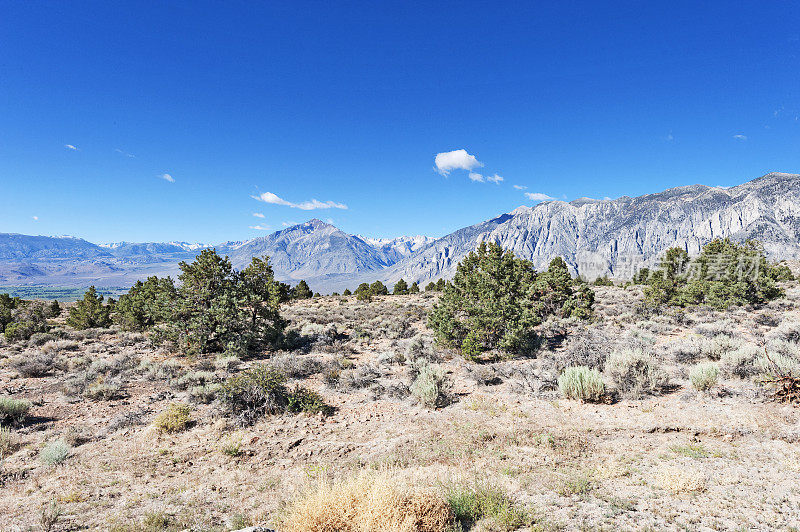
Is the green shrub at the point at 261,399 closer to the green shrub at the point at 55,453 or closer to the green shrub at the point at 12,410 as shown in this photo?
the green shrub at the point at 55,453

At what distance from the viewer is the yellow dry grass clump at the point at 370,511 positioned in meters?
4.16

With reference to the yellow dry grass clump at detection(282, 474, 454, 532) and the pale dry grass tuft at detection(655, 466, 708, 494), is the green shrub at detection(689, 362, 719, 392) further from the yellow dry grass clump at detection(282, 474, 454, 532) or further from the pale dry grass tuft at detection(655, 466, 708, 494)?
the yellow dry grass clump at detection(282, 474, 454, 532)

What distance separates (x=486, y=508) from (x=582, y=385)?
6.24 meters

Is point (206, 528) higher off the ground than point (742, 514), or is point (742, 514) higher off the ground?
point (742, 514)

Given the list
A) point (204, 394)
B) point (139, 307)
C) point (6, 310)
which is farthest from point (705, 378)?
point (6, 310)

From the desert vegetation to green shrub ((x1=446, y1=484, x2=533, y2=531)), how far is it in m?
0.03

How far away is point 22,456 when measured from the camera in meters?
7.59

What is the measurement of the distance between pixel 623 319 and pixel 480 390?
16121 mm

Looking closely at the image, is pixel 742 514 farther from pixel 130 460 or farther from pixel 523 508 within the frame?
pixel 130 460

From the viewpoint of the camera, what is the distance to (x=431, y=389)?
1013cm

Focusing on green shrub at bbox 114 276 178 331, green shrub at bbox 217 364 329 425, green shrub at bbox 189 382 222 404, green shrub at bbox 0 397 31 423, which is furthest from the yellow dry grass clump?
green shrub at bbox 114 276 178 331

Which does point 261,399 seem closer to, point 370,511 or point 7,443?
point 7,443

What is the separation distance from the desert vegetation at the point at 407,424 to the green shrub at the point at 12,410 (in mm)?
40

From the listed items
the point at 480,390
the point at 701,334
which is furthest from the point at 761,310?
the point at 480,390
